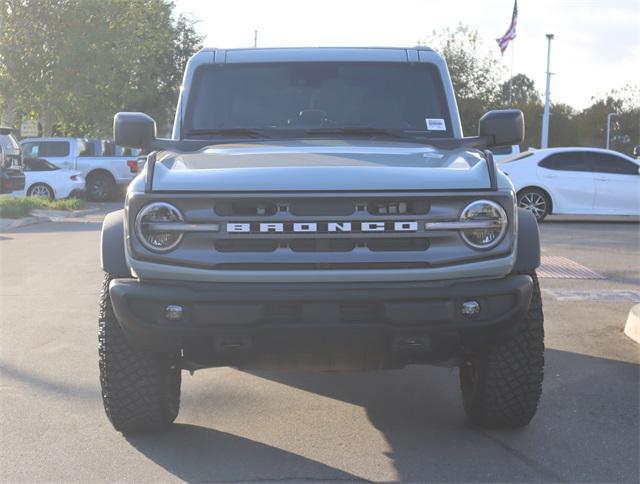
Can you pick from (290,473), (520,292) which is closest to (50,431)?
(290,473)

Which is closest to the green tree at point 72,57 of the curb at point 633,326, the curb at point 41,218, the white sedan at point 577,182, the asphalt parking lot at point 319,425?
the curb at point 41,218

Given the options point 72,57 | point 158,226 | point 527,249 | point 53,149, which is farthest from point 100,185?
point 527,249

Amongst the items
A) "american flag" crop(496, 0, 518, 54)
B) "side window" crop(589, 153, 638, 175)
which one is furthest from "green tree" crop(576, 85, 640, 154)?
"side window" crop(589, 153, 638, 175)

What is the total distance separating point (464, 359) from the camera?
4820 mm

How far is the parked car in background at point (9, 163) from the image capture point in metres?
21.0

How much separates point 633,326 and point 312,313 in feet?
14.6

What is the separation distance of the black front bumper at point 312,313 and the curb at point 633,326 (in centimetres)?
375

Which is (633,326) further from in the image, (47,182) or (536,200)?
(47,182)

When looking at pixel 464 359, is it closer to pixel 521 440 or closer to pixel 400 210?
pixel 521 440

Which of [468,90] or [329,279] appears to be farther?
[468,90]

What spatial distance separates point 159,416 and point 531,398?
1.85m

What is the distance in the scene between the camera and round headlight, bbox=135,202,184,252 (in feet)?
14.2

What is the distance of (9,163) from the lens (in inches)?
838

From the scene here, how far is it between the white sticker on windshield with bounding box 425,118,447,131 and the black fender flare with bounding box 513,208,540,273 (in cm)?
123
